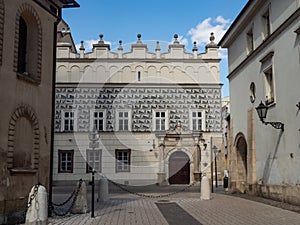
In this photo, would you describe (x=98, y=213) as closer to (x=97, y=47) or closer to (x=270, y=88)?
(x=270, y=88)

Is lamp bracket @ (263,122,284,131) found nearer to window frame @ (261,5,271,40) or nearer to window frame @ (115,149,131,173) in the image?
window frame @ (261,5,271,40)

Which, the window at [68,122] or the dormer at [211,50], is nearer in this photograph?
the window at [68,122]

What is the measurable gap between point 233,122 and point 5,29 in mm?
14987

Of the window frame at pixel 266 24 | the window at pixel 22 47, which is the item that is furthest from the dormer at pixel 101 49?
the window at pixel 22 47

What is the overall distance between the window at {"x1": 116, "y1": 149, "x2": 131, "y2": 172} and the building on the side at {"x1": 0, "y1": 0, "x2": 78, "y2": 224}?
19.8 m

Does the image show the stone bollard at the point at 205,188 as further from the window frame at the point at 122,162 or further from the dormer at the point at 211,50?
the dormer at the point at 211,50

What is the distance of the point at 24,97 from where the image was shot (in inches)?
438

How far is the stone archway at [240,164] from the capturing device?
2122 cm

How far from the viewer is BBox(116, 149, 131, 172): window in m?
31.9

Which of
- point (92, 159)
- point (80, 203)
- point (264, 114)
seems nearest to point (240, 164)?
point (264, 114)

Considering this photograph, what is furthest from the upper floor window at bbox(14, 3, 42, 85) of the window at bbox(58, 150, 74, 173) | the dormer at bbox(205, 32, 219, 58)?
the dormer at bbox(205, 32, 219, 58)

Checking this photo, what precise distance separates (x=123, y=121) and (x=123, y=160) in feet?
10.3

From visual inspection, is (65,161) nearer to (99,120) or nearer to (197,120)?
(99,120)

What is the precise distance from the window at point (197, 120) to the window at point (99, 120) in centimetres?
708
